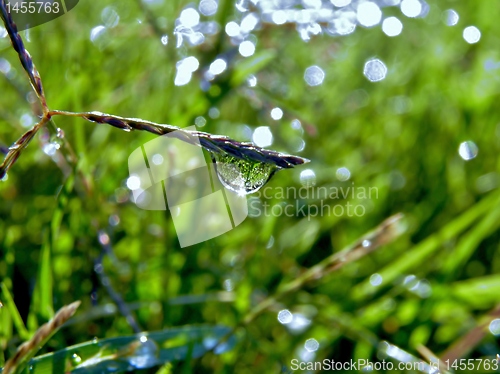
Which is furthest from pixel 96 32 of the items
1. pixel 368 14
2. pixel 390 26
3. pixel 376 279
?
pixel 390 26

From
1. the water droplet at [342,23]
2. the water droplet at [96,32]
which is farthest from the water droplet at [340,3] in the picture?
the water droplet at [96,32]

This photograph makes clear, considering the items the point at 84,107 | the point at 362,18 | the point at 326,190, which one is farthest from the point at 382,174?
the point at 84,107

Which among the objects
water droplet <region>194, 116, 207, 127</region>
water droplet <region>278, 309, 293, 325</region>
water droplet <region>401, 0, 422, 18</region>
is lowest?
water droplet <region>278, 309, 293, 325</region>

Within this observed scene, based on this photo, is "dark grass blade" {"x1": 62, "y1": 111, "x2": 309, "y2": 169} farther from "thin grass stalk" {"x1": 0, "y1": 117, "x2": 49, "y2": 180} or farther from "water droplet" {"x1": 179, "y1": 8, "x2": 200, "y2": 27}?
"water droplet" {"x1": 179, "y1": 8, "x2": 200, "y2": 27}

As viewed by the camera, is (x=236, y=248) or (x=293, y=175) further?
(x=293, y=175)

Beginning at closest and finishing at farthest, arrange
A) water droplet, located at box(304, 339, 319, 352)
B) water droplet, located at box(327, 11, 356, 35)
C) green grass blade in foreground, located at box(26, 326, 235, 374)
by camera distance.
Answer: green grass blade in foreground, located at box(26, 326, 235, 374) < water droplet, located at box(304, 339, 319, 352) < water droplet, located at box(327, 11, 356, 35)

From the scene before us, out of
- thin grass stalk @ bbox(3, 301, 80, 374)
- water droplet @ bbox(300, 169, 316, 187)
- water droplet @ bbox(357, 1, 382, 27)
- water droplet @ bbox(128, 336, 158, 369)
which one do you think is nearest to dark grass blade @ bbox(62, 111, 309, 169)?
thin grass stalk @ bbox(3, 301, 80, 374)

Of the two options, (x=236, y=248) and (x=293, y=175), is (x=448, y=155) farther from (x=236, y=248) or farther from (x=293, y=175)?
(x=236, y=248)
